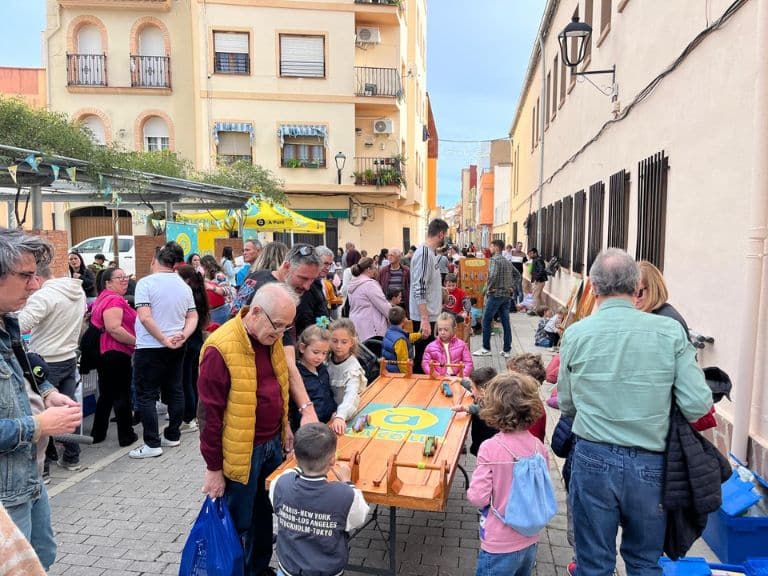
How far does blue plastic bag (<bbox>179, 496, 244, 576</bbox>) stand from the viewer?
284 cm

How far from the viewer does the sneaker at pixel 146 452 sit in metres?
5.39

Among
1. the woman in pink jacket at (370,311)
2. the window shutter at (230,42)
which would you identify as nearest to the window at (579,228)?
the woman in pink jacket at (370,311)

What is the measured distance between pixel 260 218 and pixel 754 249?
1166 centimetres

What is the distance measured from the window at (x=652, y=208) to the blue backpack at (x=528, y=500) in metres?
3.78

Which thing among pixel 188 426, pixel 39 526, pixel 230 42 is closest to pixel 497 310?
pixel 188 426

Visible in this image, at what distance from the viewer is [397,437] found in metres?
3.59

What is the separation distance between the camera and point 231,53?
22.2 metres

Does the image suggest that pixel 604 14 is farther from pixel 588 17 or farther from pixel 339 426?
pixel 339 426

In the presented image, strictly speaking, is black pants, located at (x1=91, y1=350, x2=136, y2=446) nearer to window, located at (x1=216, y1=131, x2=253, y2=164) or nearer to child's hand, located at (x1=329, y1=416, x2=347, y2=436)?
child's hand, located at (x1=329, y1=416, x2=347, y2=436)

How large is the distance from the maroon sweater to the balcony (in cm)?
2029

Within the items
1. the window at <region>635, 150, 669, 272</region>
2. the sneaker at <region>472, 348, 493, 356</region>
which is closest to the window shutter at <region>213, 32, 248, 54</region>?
the sneaker at <region>472, 348, 493, 356</region>

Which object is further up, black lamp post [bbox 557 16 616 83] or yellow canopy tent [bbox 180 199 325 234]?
black lamp post [bbox 557 16 616 83]

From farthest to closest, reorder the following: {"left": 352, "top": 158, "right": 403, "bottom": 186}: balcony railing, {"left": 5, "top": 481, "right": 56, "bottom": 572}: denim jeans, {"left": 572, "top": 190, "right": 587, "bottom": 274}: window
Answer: {"left": 352, "top": 158, "right": 403, "bottom": 186}: balcony railing < {"left": 572, "top": 190, "right": 587, "bottom": 274}: window < {"left": 5, "top": 481, "right": 56, "bottom": 572}: denim jeans

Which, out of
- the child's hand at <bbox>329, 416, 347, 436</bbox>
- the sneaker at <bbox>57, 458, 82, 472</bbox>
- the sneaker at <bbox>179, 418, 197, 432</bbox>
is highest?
the child's hand at <bbox>329, 416, 347, 436</bbox>
